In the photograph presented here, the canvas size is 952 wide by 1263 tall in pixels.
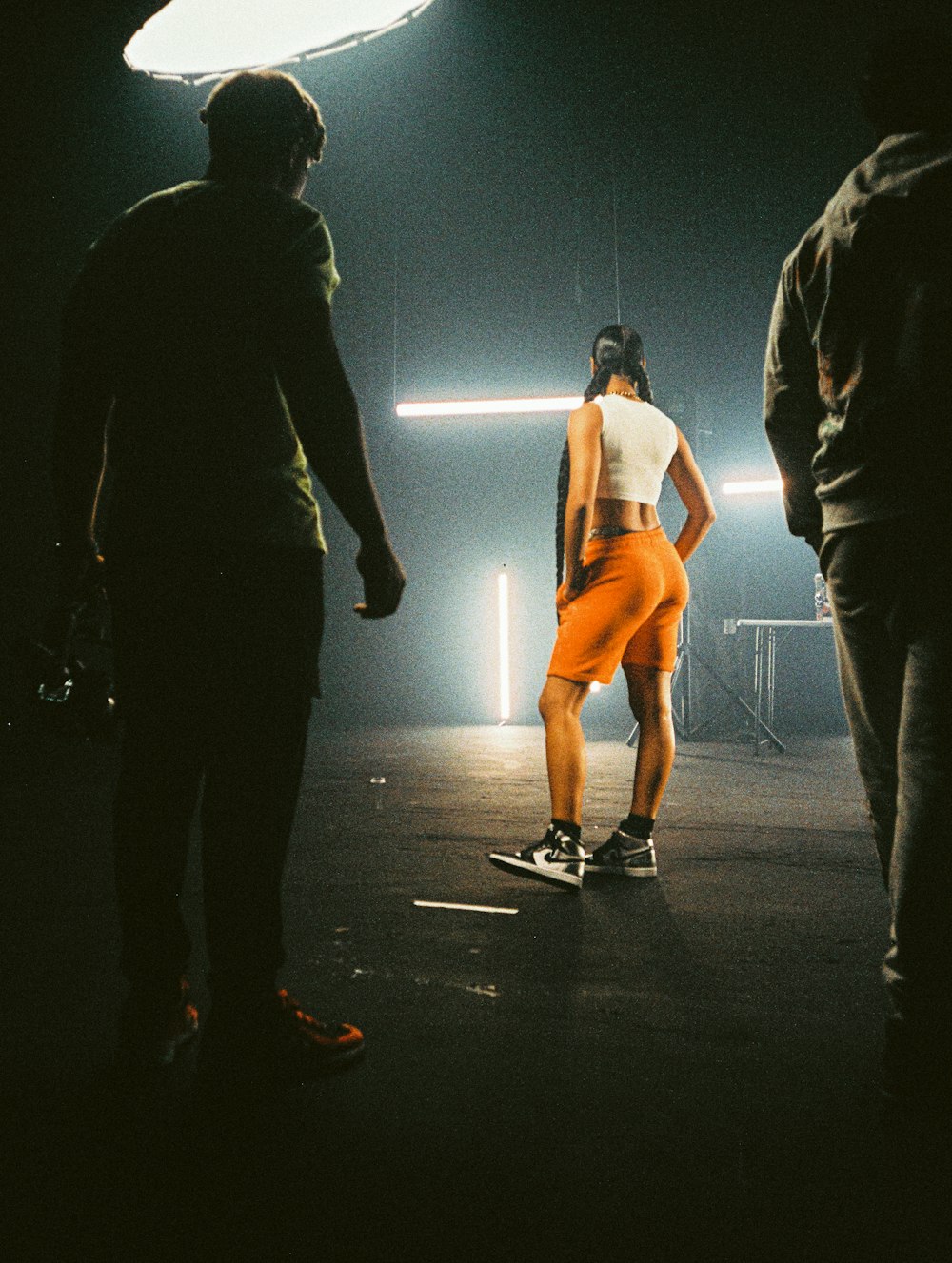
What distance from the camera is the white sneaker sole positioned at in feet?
8.85

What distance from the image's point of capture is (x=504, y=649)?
9164mm

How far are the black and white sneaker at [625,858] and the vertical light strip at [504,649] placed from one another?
233 inches

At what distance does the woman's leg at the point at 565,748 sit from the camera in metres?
2.79

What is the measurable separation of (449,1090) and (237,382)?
46.5 inches

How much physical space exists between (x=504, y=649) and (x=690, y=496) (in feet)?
19.9

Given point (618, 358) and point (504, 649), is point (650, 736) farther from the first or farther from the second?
point (504, 649)

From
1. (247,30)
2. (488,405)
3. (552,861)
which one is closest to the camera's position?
(552,861)

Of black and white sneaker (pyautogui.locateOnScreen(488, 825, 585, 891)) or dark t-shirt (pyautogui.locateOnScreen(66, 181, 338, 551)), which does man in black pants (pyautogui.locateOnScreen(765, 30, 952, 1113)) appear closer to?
dark t-shirt (pyautogui.locateOnScreen(66, 181, 338, 551))

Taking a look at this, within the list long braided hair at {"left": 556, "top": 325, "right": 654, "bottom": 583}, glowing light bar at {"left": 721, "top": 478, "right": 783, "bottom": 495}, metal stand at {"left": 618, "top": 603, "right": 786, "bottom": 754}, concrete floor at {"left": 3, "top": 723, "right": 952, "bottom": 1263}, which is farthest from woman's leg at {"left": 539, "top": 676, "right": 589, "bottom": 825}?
glowing light bar at {"left": 721, "top": 478, "right": 783, "bottom": 495}

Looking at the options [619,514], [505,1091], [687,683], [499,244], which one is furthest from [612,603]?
[499,244]

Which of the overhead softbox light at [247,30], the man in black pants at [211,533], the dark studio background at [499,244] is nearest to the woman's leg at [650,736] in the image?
the man in black pants at [211,533]

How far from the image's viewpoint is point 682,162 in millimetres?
7262

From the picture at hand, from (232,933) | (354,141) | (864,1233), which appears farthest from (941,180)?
(354,141)

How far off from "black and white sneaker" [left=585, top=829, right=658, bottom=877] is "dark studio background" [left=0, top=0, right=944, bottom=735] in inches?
168
